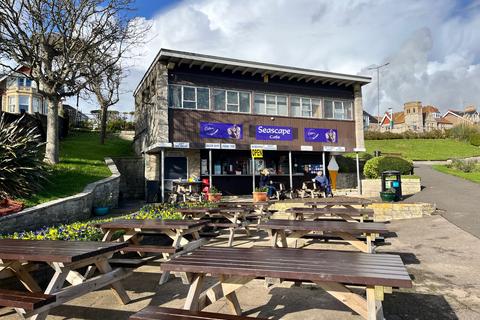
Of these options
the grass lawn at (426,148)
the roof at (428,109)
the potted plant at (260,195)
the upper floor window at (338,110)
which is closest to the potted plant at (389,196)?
the potted plant at (260,195)

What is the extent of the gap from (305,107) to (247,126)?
4071mm

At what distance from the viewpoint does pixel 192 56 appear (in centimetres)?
1695

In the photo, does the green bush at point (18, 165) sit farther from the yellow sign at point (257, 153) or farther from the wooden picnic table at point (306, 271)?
the yellow sign at point (257, 153)

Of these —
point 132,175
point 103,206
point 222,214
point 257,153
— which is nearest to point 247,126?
point 257,153

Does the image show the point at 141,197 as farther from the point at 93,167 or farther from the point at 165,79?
the point at 165,79

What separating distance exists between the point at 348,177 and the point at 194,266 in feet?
67.3

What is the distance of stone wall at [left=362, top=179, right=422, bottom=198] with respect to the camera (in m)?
16.6

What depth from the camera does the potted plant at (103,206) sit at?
38.4 feet

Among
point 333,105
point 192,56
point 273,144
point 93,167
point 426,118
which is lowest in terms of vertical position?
point 93,167

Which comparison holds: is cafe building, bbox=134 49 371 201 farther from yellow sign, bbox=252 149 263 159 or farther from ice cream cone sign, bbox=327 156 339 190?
ice cream cone sign, bbox=327 156 339 190

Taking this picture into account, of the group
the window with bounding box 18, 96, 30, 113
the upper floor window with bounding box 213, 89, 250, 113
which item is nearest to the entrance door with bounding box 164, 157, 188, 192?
the upper floor window with bounding box 213, 89, 250, 113

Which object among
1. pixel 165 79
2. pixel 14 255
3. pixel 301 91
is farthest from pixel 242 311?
pixel 301 91

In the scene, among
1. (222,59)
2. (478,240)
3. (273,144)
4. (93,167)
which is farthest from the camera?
(273,144)

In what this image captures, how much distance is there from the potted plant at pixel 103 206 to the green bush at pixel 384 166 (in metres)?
13.2
